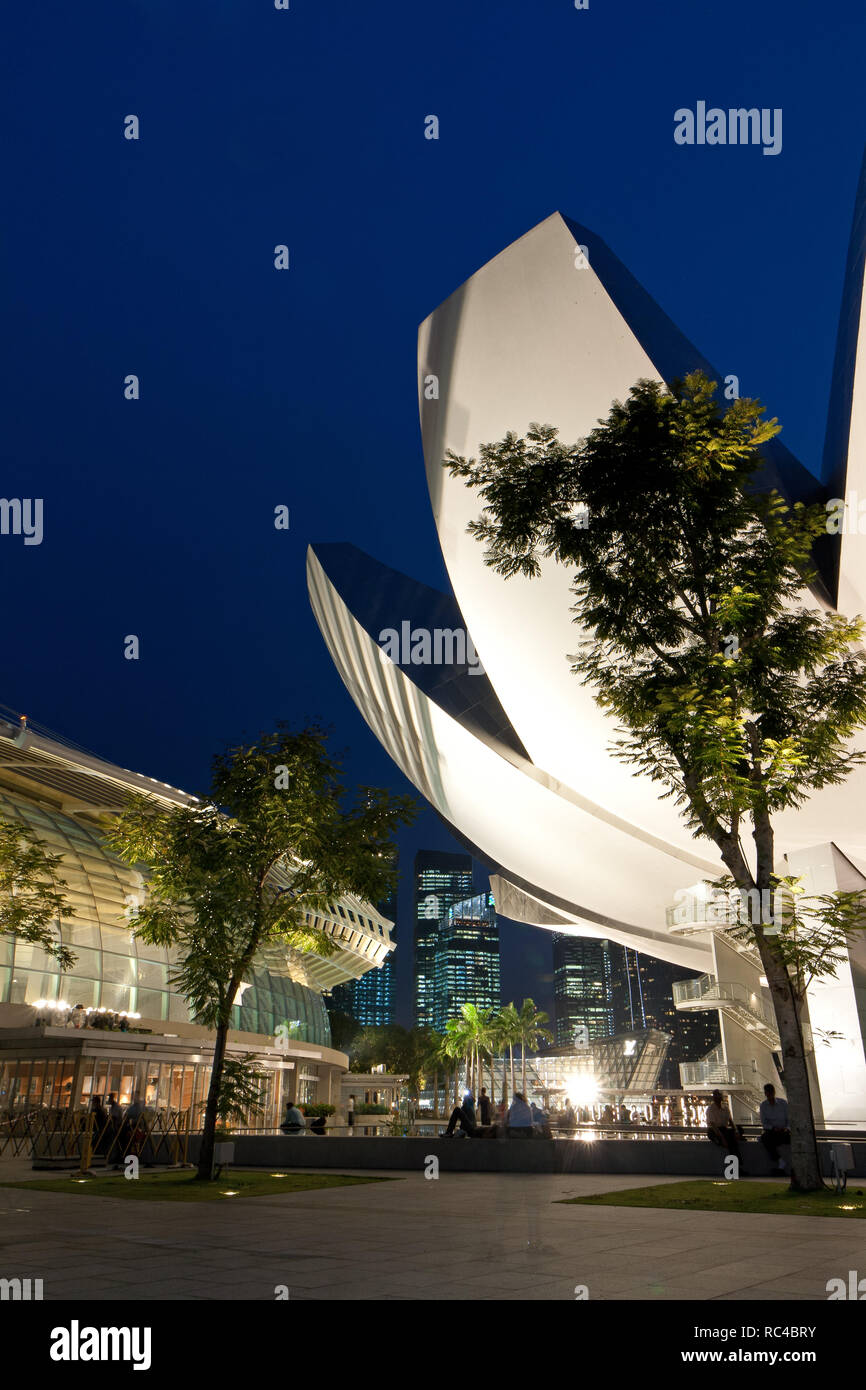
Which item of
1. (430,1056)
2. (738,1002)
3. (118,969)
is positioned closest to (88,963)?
(118,969)

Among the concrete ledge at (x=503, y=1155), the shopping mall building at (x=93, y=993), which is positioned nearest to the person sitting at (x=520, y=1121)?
the concrete ledge at (x=503, y=1155)

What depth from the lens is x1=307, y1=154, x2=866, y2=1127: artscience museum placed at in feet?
53.7

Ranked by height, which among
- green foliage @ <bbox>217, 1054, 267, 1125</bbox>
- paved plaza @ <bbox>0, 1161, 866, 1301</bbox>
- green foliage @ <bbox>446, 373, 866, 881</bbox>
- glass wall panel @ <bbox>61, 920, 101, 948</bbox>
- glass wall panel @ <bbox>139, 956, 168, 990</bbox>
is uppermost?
green foliage @ <bbox>446, 373, 866, 881</bbox>

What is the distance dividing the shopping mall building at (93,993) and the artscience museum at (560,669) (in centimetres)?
548

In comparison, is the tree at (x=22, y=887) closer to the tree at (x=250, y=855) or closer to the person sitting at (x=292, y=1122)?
the tree at (x=250, y=855)

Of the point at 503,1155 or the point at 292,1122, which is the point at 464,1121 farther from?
the point at 292,1122

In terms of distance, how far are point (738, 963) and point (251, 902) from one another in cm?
1917

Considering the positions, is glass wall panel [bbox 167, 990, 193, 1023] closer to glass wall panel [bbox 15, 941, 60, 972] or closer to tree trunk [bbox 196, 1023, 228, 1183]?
glass wall panel [bbox 15, 941, 60, 972]

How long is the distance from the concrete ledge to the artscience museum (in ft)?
9.58

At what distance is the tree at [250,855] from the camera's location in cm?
1617

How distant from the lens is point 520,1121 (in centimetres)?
1795

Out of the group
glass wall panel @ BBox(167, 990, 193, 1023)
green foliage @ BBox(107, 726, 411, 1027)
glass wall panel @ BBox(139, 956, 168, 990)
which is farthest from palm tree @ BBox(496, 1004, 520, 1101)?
green foliage @ BBox(107, 726, 411, 1027)

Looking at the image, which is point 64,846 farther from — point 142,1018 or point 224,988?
point 224,988

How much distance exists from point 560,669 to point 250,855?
7.93 meters
